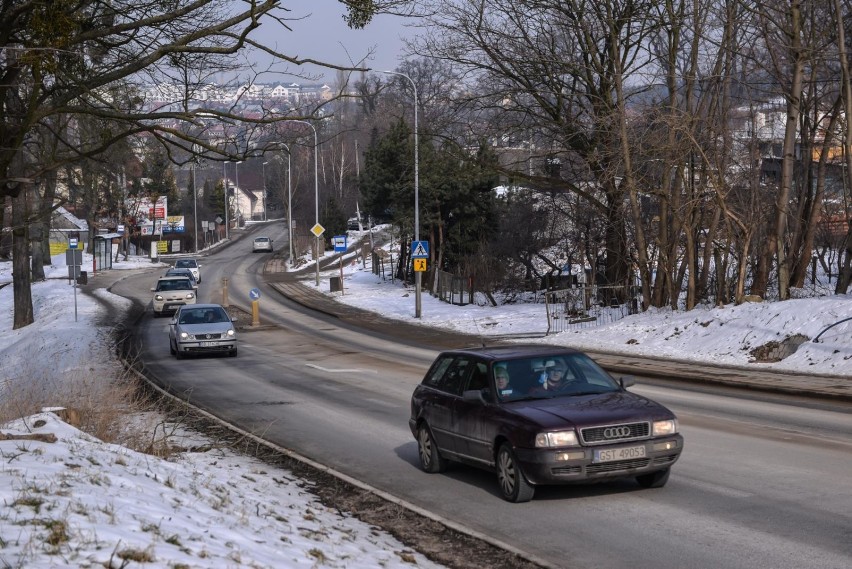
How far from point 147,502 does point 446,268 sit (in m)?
50.5

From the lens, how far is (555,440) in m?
9.73

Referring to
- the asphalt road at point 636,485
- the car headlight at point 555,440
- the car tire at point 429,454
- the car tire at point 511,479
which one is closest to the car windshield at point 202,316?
the asphalt road at point 636,485

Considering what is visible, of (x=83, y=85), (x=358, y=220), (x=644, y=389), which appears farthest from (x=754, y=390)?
(x=358, y=220)

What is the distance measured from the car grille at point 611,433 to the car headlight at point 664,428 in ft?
0.42

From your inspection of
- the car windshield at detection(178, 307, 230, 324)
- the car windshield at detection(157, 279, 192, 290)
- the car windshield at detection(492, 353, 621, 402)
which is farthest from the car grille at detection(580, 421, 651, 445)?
the car windshield at detection(157, 279, 192, 290)

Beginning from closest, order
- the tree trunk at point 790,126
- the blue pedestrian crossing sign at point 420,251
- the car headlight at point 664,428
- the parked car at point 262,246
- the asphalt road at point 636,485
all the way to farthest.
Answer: the asphalt road at point 636,485
the car headlight at point 664,428
the tree trunk at point 790,126
the blue pedestrian crossing sign at point 420,251
the parked car at point 262,246

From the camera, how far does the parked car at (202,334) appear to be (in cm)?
2994

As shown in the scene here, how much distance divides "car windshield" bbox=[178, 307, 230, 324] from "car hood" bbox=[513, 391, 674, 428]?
21.8 metres

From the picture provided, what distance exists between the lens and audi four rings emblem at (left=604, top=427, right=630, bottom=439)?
9812mm

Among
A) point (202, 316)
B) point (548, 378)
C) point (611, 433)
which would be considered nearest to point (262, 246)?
point (202, 316)

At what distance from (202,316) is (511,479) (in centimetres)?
2259

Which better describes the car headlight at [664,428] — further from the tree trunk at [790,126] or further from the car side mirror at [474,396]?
the tree trunk at [790,126]

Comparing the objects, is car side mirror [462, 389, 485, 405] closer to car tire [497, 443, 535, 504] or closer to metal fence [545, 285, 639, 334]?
car tire [497, 443, 535, 504]

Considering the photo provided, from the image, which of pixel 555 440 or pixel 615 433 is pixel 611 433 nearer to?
pixel 615 433
